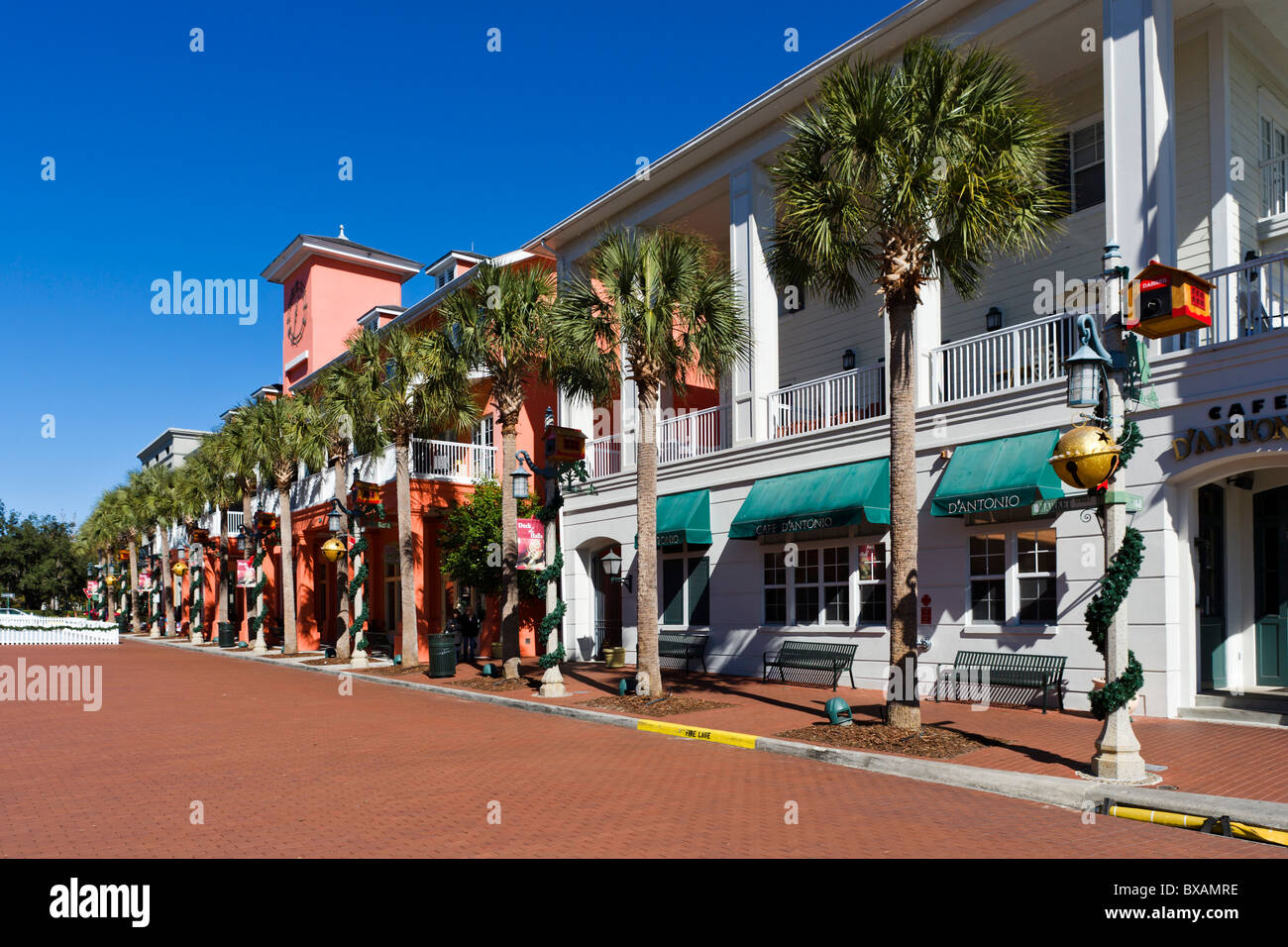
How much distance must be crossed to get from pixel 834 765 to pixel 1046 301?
10.3 m

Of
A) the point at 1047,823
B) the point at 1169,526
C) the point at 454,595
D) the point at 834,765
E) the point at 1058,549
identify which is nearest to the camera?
the point at 1047,823

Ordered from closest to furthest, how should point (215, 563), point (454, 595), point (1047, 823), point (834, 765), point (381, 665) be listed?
point (1047, 823) < point (834, 765) < point (381, 665) < point (454, 595) < point (215, 563)

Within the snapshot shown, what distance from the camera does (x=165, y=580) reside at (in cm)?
5694

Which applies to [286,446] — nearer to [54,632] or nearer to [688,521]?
[688,521]

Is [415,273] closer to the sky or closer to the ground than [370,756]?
closer to the sky

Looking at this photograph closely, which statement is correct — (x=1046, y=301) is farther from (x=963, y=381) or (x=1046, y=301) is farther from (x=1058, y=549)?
(x=1058, y=549)

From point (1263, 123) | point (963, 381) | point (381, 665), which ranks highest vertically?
point (1263, 123)

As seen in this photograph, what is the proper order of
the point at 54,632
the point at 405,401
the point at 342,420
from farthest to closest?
1. the point at 54,632
2. the point at 342,420
3. the point at 405,401

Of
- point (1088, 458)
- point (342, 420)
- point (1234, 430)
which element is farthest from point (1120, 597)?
point (342, 420)

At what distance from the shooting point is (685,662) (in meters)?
21.2

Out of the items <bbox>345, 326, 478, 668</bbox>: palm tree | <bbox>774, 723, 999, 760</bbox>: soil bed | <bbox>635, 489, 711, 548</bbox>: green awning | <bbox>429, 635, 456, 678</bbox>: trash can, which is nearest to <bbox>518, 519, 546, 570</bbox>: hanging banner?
<bbox>635, 489, 711, 548</bbox>: green awning

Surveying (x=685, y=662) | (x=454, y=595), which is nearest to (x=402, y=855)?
(x=685, y=662)

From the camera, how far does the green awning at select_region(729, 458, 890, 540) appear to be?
16.8 metres

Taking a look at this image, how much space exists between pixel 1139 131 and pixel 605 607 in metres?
16.6
